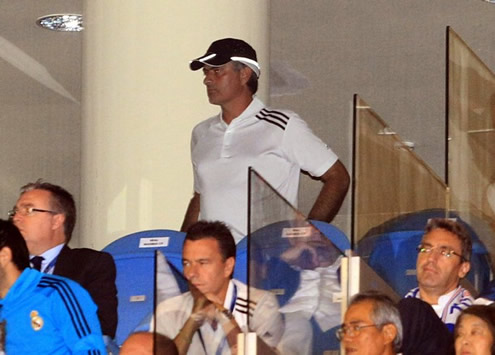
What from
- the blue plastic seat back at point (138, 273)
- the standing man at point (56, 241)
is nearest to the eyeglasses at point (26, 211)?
the standing man at point (56, 241)

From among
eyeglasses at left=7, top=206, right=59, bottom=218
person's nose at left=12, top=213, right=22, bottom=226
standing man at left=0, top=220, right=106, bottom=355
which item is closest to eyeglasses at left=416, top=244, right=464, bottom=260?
standing man at left=0, top=220, right=106, bottom=355

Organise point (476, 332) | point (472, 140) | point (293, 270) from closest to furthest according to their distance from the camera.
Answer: point (293, 270) < point (476, 332) < point (472, 140)

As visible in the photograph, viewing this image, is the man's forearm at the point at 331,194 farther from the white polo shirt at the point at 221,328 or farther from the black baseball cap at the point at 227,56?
the white polo shirt at the point at 221,328

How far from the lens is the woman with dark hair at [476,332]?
3938mm

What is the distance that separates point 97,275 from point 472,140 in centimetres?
145

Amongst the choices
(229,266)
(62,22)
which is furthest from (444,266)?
(62,22)

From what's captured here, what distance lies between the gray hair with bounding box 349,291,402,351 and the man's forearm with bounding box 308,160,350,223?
1116 mm

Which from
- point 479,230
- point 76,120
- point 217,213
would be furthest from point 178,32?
point 76,120

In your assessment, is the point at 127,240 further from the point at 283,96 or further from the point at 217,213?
the point at 283,96

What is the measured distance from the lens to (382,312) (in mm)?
3969

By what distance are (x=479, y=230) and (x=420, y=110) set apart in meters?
5.38

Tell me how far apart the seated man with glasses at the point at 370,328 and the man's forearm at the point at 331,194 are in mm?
1135

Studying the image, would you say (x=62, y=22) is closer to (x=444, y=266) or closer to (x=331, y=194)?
(x=331, y=194)

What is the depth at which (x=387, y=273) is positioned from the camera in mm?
4719
